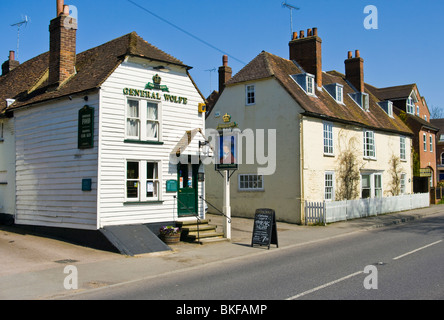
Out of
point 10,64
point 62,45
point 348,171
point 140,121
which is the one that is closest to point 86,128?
point 140,121

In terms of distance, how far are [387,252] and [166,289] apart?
7296 millimetres

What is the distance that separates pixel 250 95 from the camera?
25219 mm

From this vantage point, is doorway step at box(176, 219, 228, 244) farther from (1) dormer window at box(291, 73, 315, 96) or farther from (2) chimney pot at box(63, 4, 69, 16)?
(1) dormer window at box(291, 73, 315, 96)

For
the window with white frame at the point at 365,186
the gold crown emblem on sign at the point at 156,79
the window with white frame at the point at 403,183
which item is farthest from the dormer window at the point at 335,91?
the gold crown emblem on sign at the point at 156,79

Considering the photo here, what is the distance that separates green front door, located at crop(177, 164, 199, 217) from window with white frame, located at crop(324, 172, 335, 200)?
9.67 metres

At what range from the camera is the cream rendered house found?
74.0ft

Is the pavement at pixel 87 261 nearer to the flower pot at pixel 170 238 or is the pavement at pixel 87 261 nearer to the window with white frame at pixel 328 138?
the flower pot at pixel 170 238

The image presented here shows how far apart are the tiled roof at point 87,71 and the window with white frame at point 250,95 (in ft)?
27.7

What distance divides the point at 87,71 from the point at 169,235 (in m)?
7.10

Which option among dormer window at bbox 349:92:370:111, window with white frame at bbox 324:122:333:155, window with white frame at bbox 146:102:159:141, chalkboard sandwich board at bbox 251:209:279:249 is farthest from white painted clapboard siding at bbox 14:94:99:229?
dormer window at bbox 349:92:370:111

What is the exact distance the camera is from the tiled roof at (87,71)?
1545cm

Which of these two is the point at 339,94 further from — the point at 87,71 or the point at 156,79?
the point at 87,71

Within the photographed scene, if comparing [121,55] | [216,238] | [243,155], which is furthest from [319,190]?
[121,55]

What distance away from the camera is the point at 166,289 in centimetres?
909
